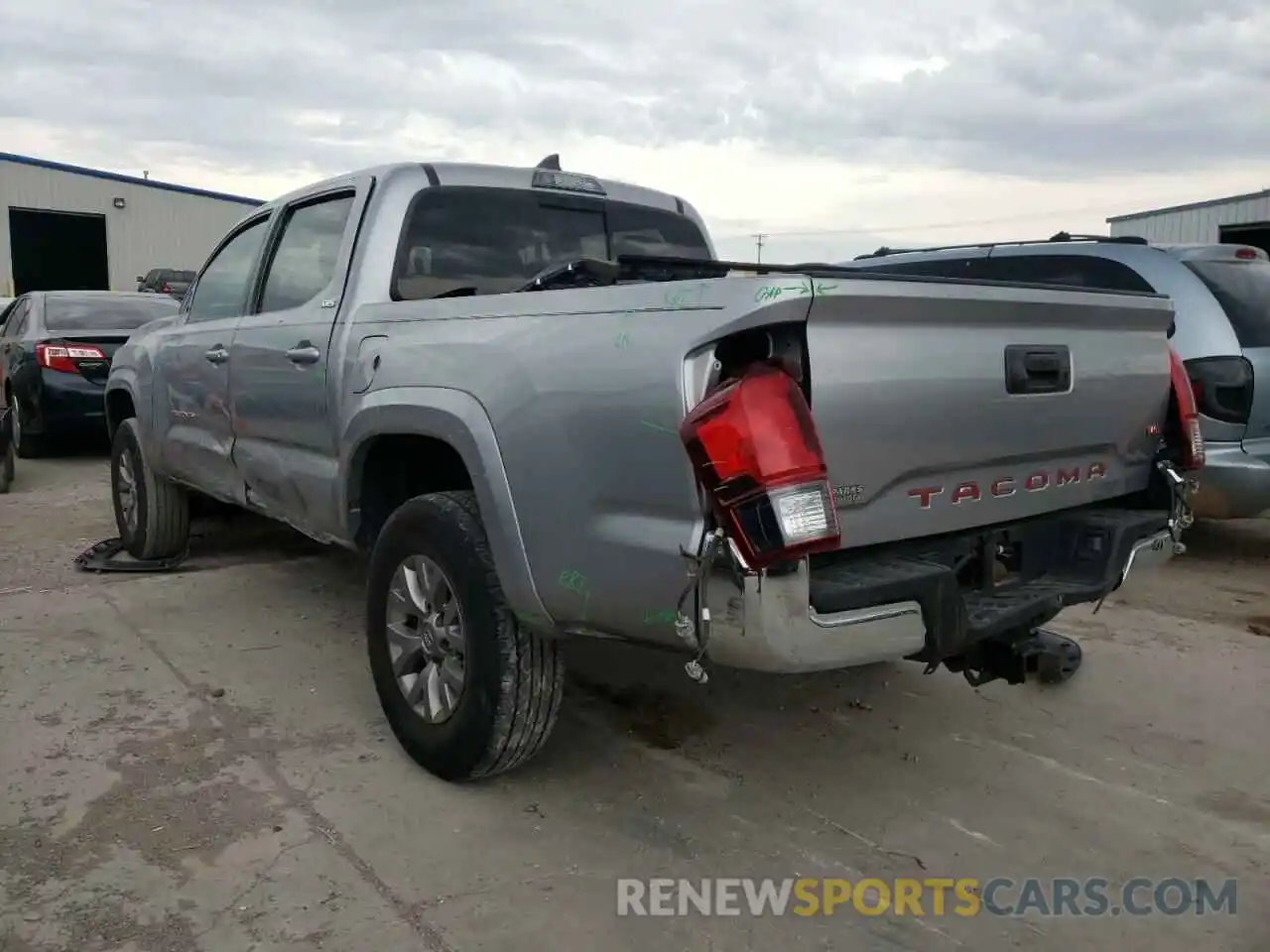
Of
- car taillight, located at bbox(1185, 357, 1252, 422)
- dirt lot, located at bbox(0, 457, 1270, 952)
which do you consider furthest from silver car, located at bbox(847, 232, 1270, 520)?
dirt lot, located at bbox(0, 457, 1270, 952)

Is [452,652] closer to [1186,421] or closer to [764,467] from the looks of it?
[764,467]

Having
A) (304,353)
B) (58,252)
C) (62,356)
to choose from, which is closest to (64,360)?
(62,356)

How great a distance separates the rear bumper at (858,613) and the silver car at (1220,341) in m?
2.89

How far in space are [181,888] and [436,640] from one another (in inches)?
37.2

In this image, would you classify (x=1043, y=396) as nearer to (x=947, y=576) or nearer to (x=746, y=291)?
(x=947, y=576)

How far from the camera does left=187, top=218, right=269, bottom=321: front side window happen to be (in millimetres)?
4836

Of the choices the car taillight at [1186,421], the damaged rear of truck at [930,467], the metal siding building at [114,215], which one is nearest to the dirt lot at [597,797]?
the damaged rear of truck at [930,467]

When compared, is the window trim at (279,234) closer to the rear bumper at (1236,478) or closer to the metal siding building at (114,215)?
the rear bumper at (1236,478)

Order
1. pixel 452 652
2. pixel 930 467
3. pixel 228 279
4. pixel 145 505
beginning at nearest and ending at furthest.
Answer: pixel 930 467 < pixel 452 652 < pixel 228 279 < pixel 145 505

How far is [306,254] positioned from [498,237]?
0.90 meters

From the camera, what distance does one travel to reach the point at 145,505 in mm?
5863

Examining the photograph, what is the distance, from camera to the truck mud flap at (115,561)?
19.1 feet

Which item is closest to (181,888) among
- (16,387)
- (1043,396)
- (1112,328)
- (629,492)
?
(629,492)

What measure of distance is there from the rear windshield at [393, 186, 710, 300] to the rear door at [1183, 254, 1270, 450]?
330 centimetres
